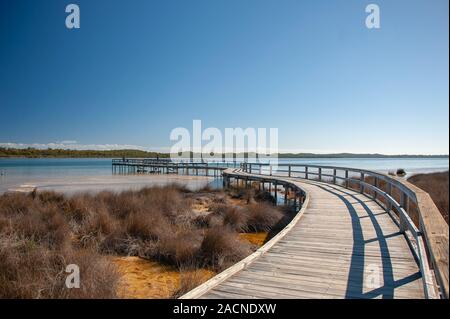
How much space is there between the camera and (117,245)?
759cm

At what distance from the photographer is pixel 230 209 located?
10773 millimetres

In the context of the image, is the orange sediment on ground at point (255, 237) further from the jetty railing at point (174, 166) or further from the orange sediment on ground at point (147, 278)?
the jetty railing at point (174, 166)

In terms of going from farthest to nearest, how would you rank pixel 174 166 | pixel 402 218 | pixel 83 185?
pixel 174 166
pixel 83 185
pixel 402 218

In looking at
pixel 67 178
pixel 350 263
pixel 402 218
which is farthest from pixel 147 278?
pixel 67 178

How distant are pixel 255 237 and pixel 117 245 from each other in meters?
3.90

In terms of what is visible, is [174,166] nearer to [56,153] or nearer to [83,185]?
[83,185]

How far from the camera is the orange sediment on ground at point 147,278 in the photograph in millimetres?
5324

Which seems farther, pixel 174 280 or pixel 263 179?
pixel 263 179

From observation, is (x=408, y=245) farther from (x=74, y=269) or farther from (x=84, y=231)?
(x=84, y=231)

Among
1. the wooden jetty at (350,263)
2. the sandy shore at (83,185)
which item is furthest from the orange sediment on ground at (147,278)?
the sandy shore at (83,185)

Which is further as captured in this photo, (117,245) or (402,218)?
(117,245)

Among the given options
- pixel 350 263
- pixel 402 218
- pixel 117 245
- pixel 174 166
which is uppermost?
pixel 402 218
